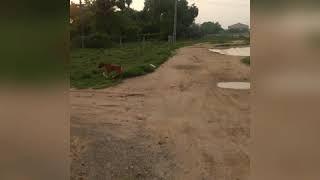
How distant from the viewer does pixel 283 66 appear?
1194 millimetres

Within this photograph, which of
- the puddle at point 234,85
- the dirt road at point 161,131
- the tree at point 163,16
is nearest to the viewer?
the dirt road at point 161,131

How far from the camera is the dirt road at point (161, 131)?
4.14 meters

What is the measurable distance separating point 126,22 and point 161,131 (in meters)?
17.6

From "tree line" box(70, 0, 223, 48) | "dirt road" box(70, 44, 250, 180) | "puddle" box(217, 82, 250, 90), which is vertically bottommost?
"dirt road" box(70, 44, 250, 180)

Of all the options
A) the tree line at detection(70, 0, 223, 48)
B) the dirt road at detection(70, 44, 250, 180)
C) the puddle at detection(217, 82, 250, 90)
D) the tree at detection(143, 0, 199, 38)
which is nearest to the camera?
the dirt road at detection(70, 44, 250, 180)

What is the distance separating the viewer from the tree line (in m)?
19.3

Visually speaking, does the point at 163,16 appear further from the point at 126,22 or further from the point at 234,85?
the point at 234,85

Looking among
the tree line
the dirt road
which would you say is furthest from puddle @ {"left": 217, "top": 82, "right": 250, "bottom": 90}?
the tree line

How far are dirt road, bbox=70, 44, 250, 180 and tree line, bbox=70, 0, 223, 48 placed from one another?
504 centimetres

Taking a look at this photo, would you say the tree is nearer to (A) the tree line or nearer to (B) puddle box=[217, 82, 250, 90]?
(A) the tree line

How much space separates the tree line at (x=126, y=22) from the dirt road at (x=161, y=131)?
5.04 meters

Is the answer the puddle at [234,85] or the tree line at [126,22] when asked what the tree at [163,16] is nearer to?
the tree line at [126,22]

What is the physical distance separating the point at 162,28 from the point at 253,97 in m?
26.6

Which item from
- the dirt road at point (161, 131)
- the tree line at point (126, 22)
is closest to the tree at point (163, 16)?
the tree line at point (126, 22)
